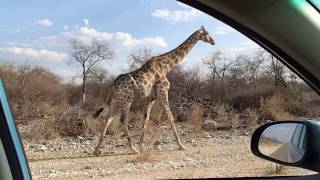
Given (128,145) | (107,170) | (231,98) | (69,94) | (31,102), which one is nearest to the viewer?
(231,98)

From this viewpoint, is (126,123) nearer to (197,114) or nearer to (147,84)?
(147,84)

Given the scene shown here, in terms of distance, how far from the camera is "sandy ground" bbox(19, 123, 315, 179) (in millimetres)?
3932

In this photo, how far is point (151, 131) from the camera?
235 inches

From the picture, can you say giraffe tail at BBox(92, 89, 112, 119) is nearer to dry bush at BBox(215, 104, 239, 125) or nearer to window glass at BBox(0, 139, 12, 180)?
dry bush at BBox(215, 104, 239, 125)

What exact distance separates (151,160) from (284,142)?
401 centimetres

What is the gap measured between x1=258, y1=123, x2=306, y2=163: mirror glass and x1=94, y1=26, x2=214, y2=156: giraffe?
4.73m

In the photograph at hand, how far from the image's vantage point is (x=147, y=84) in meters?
7.12

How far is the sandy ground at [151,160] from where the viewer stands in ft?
12.9

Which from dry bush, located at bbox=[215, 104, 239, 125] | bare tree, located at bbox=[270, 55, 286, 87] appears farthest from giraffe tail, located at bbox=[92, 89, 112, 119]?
bare tree, located at bbox=[270, 55, 286, 87]

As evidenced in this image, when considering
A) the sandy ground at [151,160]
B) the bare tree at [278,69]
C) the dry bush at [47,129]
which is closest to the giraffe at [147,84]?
the sandy ground at [151,160]

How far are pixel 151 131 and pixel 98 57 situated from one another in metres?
1.03

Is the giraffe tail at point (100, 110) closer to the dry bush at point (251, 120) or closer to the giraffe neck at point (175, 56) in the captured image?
the giraffe neck at point (175, 56)

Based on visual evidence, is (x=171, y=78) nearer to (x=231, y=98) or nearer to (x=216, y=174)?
(x=216, y=174)

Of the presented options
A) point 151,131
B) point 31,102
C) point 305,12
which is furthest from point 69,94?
point 305,12
